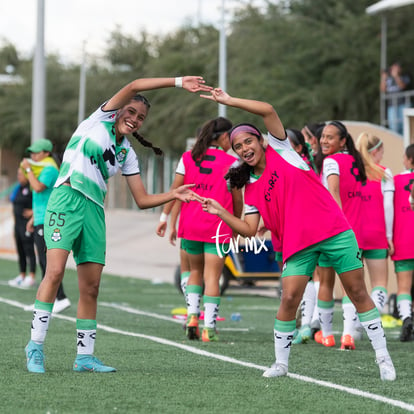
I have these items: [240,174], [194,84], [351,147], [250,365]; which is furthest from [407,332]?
[194,84]

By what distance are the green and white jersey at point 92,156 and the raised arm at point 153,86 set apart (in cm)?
11

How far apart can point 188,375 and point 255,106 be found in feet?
6.58

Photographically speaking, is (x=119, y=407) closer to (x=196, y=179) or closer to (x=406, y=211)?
(x=196, y=179)

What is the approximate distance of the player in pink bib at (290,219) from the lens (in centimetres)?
741

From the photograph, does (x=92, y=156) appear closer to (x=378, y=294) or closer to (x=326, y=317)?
(x=326, y=317)

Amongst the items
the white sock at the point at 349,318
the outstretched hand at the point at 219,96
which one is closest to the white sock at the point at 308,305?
the white sock at the point at 349,318

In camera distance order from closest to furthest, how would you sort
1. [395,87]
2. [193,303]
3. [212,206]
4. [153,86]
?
1. [153,86]
2. [212,206]
3. [193,303]
4. [395,87]

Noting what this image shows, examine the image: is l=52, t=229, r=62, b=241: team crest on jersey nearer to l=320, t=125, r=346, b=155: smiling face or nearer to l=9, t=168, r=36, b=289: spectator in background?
l=320, t=125, r=346, b=155: smiling face

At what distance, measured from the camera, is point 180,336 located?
10.6m

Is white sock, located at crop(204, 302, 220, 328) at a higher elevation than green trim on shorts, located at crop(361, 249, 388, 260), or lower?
lower

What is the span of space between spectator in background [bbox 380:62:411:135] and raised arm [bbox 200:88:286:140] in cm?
2466

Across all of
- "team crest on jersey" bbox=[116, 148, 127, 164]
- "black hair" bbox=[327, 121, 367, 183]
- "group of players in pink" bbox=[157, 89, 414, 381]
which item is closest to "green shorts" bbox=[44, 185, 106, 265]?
"team crest on jersey" bbox=[116, 148, 127, 164]

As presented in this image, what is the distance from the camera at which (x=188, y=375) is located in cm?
769

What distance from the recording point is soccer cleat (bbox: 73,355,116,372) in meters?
7.73
